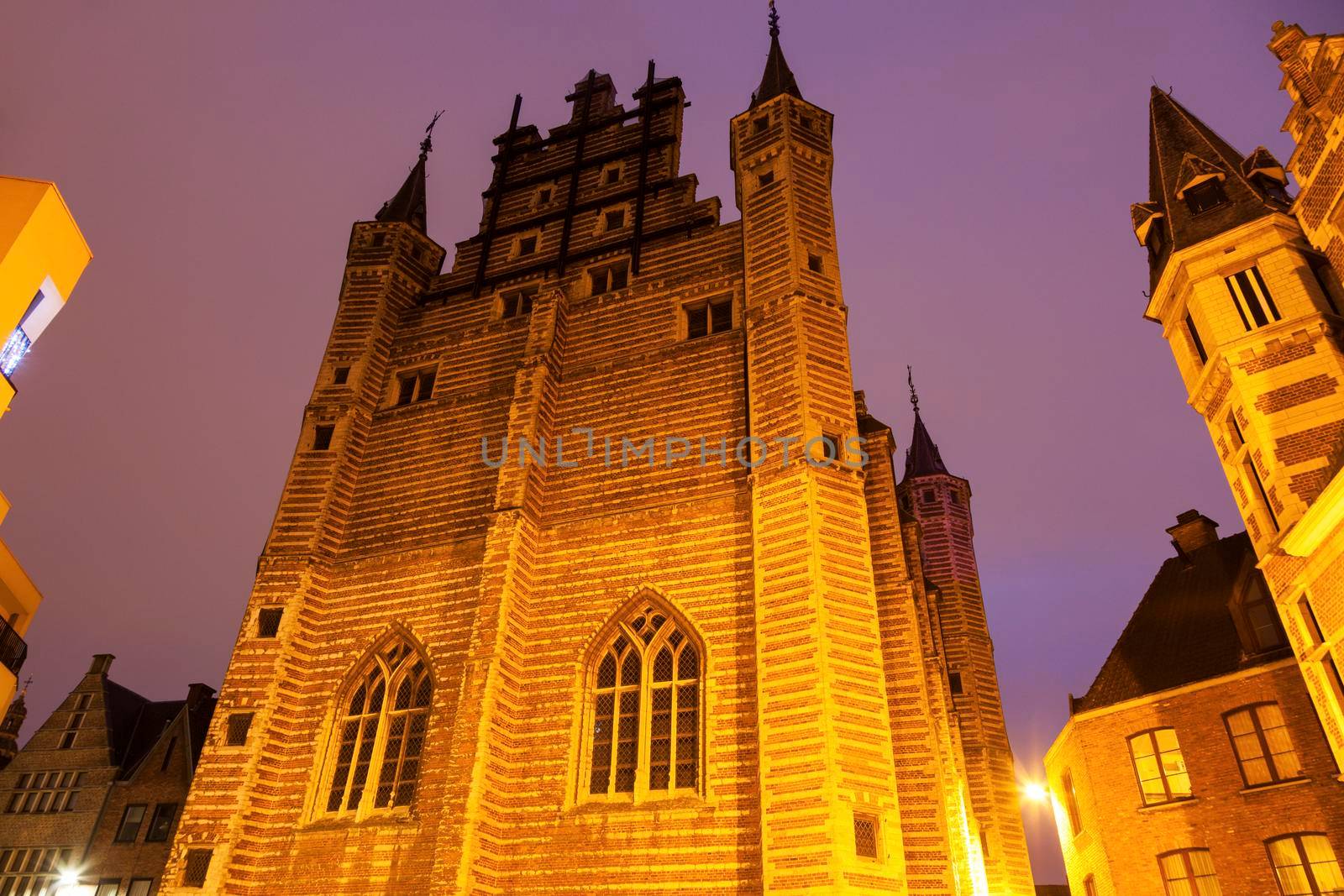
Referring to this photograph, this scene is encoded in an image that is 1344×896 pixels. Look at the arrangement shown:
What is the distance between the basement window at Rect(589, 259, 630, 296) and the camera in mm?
19938

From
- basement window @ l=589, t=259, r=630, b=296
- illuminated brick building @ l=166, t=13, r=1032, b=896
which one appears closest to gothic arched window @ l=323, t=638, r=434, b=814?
illuminated brick building @ l=166, t=13, r=1032, b=896

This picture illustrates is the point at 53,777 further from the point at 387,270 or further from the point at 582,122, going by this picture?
the point at 582,122

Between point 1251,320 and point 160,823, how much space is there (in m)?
30.3

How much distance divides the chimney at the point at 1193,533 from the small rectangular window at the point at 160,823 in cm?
2946

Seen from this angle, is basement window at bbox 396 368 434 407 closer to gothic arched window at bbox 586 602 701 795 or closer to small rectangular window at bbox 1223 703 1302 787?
gothic arched window at bbox 586 602 701 795

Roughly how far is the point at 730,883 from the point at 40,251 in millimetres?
13967

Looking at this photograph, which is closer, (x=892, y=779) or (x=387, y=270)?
(x=892, y=779)

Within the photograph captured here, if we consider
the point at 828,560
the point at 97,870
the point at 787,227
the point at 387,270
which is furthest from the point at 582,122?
the point at 97,870

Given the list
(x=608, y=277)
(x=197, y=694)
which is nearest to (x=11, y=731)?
(x=197, y=694)

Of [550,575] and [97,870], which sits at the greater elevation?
[550,575]

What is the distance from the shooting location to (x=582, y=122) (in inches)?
998

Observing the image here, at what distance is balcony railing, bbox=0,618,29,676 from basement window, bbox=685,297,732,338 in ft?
58.2

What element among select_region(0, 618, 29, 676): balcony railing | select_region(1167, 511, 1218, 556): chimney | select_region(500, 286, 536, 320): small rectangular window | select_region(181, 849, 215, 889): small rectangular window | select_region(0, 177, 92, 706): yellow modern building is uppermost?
select_region(500, 286, 536, 320): small rectangular window

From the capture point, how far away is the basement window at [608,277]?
65.4ft
